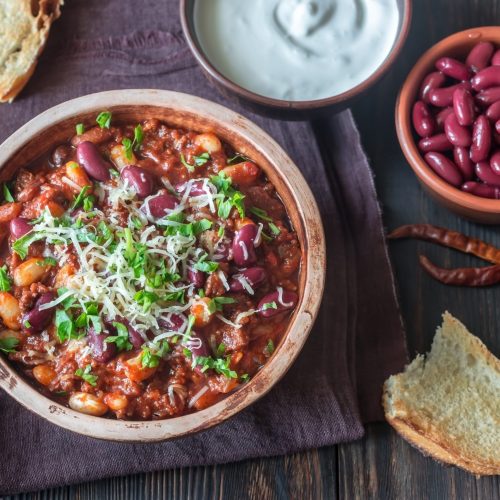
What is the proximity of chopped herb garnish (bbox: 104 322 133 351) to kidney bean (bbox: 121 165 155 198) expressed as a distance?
568mm

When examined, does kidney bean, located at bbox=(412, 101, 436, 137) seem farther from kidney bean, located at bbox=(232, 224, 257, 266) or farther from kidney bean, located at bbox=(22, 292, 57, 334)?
kidney bean, located at bbox=(22, 292, 57, 334)

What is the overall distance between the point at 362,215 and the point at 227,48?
1107 mm

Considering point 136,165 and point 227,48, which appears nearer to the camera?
point 136,165

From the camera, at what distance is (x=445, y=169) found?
11.8 feet

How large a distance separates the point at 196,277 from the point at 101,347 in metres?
0.48

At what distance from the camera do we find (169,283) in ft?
10.00

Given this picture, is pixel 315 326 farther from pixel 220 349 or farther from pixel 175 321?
pixel 175 321

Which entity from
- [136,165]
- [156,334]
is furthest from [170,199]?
[156,334]

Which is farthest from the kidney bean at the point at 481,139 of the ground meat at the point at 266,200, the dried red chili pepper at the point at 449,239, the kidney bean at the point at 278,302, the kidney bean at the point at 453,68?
the kidney bean at the point at 278,302

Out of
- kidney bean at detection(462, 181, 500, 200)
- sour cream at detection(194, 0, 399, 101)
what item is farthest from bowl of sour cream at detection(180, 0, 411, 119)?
kidney bean at detection(462, 181, 500, 200)

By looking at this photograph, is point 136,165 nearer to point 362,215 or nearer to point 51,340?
point 51,340

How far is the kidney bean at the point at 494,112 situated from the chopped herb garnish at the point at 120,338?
2.00 meters

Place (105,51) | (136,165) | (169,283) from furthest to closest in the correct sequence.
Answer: (105,51), (136,165), (169,283)

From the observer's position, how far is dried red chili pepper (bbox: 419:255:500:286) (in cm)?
383
